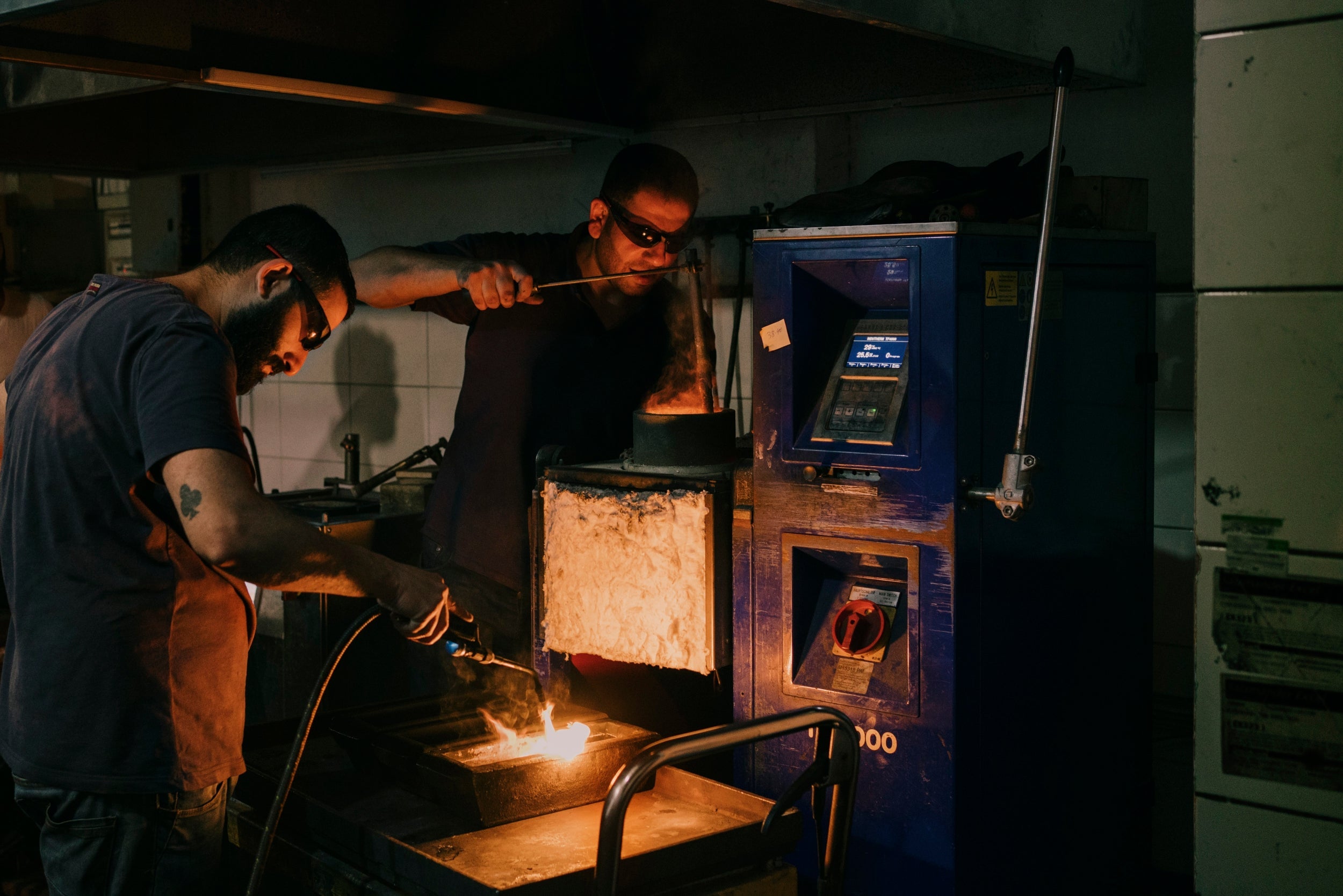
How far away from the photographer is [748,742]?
1.74 m

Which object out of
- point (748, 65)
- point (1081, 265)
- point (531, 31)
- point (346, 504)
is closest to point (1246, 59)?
point (1081, 265)

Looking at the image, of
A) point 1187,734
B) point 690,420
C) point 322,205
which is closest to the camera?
point 690,420

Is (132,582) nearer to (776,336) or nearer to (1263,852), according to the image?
(776,336)

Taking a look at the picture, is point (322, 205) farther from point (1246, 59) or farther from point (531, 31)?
point (1246, 59)

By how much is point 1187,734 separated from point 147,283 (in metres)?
2.39

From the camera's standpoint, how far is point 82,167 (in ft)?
14.4

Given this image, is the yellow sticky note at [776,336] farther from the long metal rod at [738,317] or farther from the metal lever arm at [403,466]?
the metal lever arm at [403,466]

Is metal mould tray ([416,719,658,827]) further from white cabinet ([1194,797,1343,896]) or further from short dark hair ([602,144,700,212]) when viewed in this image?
short dark hair ([602,144,700,212])

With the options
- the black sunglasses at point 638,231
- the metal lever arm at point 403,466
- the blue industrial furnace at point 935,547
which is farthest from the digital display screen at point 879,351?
the metal lever arm at point 403,466

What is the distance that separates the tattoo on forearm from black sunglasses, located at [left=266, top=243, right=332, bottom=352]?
40 centimetres

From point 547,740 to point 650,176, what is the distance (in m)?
1.25

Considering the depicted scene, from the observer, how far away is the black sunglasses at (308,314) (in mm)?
1953

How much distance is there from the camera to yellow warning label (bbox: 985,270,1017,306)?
1.97m

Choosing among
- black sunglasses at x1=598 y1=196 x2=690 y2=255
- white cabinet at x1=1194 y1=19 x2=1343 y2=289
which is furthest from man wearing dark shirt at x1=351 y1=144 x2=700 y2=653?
white cabinet at x1=1194 y1=19 x2=1343 y2=289
